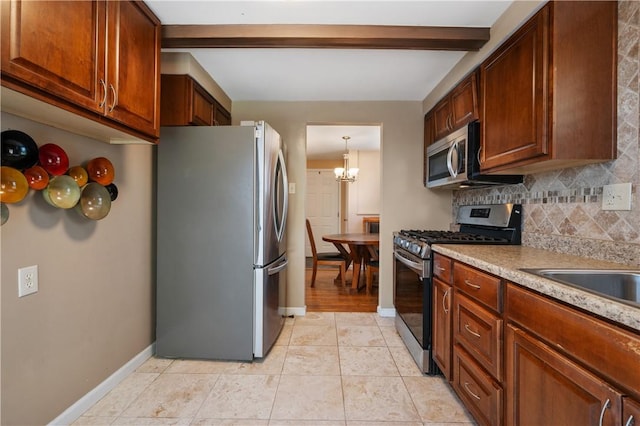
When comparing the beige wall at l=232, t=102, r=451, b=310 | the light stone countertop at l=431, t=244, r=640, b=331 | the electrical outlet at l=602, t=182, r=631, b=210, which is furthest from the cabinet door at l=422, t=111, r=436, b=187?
the electrical outlet at l=602, t=182, r=631, b=210

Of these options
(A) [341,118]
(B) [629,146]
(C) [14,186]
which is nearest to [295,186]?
(A) [341,118]

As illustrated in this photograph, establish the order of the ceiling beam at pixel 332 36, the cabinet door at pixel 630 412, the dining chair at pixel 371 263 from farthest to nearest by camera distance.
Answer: the dining chair at pixel 371 263 → the ceiling beam at pixel 332 36 → the cabinet door at pixel 630 412

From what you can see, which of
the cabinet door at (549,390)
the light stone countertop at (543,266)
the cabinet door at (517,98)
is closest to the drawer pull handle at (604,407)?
the cabinet door at (549,390)

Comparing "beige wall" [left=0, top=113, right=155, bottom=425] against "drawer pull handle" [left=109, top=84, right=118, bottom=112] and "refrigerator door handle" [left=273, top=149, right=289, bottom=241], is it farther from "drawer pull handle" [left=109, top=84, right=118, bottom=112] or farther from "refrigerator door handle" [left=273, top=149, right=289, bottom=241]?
"refrigerator door handle" [left=273, top=149, right=289, bottom=241]

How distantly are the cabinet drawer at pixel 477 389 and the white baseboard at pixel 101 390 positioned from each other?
202cm

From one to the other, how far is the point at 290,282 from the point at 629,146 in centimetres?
265

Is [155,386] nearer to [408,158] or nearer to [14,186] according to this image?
[14,186]

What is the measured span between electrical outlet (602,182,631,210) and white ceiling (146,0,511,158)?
1094 millimetres

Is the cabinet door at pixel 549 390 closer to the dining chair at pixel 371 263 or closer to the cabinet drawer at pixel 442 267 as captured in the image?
the cabinet drawer at pixel 442 267

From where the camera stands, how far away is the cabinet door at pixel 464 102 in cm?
199

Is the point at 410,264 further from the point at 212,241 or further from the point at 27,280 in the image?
the point at 27,280

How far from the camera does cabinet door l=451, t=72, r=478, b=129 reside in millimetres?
1992

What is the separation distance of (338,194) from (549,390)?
5.89 metres

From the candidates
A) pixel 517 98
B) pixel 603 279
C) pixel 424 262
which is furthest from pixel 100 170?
pixel 603 279
